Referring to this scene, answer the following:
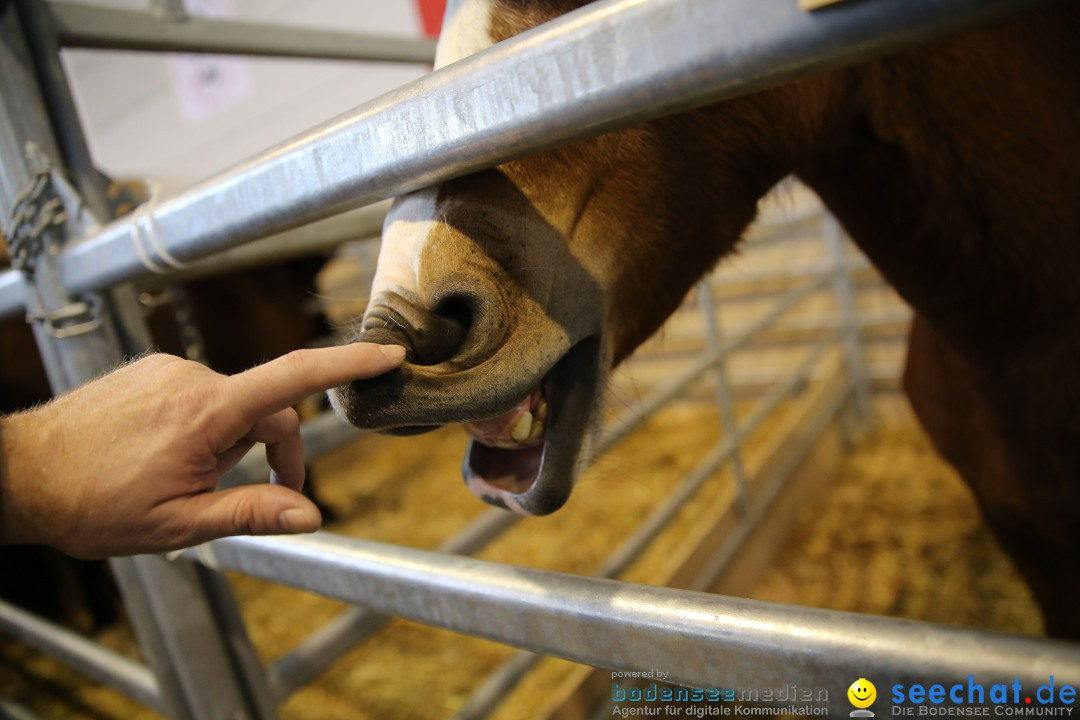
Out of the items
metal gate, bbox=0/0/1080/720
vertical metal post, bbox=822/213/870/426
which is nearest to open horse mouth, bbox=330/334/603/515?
metal gate, bbox=0/0/1080/720

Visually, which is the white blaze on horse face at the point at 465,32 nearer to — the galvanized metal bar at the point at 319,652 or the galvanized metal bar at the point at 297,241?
the galvanized metal bar at the point at 297,241

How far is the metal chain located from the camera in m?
0.80

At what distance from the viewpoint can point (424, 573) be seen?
0.65 meters

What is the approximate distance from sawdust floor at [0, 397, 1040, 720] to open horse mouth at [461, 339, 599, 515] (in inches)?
26.5

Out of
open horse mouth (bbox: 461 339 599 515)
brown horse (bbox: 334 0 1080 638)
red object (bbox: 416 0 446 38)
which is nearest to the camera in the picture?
brown horse (bbox: 334 0 1080 638)

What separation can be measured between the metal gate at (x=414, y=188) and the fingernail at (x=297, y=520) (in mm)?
168

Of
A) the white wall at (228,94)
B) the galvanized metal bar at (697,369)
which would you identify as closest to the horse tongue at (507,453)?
the galvanized metal bar at (697,369)

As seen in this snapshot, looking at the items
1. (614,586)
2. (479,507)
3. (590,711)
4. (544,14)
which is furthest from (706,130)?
(479,507)

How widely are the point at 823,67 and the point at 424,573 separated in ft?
1.81

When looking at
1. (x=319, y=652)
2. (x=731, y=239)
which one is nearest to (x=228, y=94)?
(x=319, y=652)

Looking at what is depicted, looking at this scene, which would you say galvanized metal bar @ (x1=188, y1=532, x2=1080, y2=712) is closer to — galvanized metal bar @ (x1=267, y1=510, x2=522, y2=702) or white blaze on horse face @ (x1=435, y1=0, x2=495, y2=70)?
galvanized metal bar @ (x1=267, y1=510, x2=522, y2=702)

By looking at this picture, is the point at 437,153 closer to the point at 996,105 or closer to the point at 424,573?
the point at 424,573

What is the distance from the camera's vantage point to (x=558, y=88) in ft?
1.37

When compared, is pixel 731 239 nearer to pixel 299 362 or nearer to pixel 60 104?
pixel 299 362
